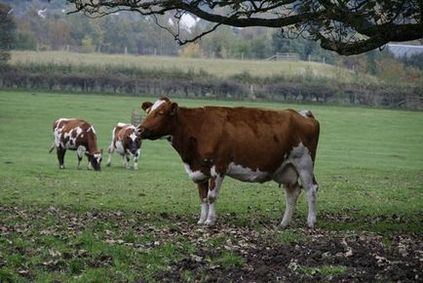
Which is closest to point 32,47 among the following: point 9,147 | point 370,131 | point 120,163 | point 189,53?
point 189,53

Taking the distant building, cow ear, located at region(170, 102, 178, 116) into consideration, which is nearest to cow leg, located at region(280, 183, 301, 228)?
cow ear, located at region(170, 102, 178, 116)

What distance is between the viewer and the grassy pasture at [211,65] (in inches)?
4193

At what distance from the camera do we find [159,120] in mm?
15336

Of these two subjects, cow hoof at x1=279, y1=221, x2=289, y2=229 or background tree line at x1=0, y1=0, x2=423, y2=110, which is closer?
cow hoof at x1=279, y1=221, x2=289, y2=229

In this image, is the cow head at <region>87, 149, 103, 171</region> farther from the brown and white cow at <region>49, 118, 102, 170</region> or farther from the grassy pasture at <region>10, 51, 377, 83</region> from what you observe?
the grassy pasture at <region>10, 51, 377, 83</region>

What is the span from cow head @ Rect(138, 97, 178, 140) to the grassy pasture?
8650 cm

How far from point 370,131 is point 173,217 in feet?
184

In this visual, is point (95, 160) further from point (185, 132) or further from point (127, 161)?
point (185, 132)

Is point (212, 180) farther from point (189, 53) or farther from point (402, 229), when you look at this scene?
point (189, 53)

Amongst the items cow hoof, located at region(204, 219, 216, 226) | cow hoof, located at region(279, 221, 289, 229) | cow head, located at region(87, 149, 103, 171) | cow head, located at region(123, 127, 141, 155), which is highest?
cow hoof, located at region(204, 219, 216, 226)

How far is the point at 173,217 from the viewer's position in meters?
17.0

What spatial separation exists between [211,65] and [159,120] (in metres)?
101

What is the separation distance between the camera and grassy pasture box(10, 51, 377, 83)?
106500 millimetres

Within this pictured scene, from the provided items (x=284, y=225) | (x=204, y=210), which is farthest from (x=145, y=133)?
(x=284, y=225)
